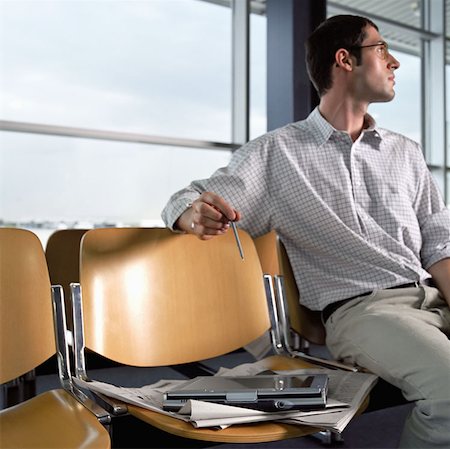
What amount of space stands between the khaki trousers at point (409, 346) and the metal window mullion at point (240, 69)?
11.2 ft

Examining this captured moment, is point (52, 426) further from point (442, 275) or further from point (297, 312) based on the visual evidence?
point (442, 275)

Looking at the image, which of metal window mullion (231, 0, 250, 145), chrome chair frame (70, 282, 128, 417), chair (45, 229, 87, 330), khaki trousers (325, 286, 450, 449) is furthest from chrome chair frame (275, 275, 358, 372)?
metal window mullion (231, 0, 250, 145)

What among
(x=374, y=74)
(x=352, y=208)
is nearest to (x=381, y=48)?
(x=374, y=74)

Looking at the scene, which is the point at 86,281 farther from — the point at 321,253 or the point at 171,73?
the point at 171,73

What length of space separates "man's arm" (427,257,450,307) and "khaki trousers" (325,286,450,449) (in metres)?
0.03

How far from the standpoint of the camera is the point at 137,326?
4.77ft

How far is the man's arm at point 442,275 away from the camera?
1744mm

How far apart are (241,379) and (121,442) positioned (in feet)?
0.95

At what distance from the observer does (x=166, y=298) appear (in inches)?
60.3

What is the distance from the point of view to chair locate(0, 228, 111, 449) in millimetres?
1107

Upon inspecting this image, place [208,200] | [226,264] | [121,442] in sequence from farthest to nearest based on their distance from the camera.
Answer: [226,264] → [208,200] → [121,442]

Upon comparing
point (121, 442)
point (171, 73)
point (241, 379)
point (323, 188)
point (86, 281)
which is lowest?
point (121, 442)

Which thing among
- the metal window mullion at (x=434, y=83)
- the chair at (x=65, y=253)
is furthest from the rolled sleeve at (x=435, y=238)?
the metal window mullion at (x=434, y=83)

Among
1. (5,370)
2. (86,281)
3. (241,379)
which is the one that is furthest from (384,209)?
(5,370)
